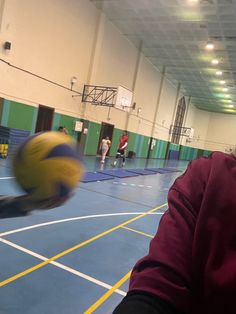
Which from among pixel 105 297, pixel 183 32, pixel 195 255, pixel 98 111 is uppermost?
pixel 183 32

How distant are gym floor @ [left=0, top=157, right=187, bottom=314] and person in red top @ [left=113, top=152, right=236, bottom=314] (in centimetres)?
88

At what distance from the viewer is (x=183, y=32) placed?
1730 centimetres

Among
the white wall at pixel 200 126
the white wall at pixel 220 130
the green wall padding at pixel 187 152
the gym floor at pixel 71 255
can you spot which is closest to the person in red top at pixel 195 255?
→ the gym floor at pixel 71 255

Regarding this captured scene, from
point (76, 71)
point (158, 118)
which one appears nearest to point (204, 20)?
point (76, 71)

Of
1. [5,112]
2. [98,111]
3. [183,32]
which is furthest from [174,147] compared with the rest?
[5,112]

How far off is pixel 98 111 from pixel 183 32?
22.0 ft

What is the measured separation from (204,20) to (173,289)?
55.2 ft

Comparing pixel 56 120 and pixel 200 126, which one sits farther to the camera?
pixel 200 126

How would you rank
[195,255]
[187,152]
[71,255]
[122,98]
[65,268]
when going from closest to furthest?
[195,255], [65,268], [71,255], [122,98], [187,152]

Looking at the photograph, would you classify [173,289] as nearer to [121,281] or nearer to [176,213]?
[176,213]

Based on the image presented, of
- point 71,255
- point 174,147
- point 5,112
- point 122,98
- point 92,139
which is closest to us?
point 71,255

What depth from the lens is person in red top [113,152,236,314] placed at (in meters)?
0.76

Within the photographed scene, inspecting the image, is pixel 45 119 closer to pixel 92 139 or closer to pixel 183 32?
pixel 92 139

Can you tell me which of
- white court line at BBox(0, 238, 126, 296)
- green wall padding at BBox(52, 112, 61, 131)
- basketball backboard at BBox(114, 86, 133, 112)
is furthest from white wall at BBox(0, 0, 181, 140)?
white court line at BBox(0, 238, 126, 296)
